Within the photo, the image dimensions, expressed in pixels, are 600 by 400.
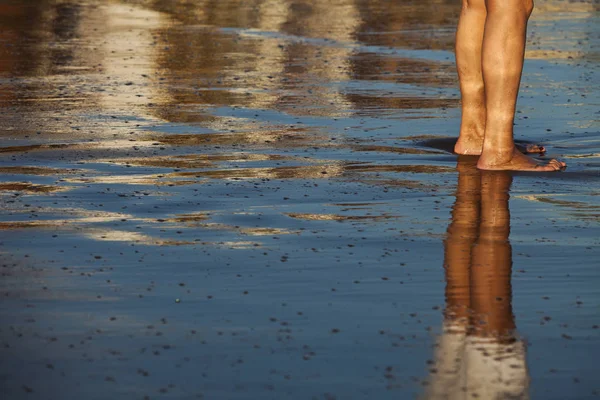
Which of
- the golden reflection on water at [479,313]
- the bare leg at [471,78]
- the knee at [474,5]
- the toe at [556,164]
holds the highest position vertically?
the knee at [474,5]

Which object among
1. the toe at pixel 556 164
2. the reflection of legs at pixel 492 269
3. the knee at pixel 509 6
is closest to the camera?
the reflection of legs at pixel 492 269

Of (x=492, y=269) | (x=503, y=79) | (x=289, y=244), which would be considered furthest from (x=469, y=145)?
(x=492, y=269)

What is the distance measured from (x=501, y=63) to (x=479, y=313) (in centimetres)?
278

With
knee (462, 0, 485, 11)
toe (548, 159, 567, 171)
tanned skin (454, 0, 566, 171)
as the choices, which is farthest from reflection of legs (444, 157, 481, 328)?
knee (462, 0, 485, 11)

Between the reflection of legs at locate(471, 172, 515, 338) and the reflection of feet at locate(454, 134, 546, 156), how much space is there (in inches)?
41.3

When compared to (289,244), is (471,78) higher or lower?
higher

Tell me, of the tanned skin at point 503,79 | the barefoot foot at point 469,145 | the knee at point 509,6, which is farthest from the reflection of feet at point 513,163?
the knee at point 509,6

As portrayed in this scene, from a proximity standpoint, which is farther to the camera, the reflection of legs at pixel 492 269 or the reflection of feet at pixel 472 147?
the reflection of feet at pixel 472 147

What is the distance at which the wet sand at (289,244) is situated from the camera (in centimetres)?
317

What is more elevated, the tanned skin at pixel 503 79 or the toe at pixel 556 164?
the tanned skin at pixel 503 79

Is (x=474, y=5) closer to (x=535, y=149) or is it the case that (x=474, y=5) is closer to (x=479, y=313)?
(x=535, y=149)

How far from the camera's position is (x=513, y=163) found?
6.02 meters

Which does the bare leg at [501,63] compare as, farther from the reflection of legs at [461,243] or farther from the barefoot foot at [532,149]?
the barefoot foot at [532,149]

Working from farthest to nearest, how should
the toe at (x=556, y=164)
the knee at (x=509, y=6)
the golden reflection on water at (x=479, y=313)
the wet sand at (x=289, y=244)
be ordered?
the knee at (x=509, y=6), the toe at (x=556, y=164), the wet sand at (x=289, y=244), the golden reflection on water at (x=479, y=313)
